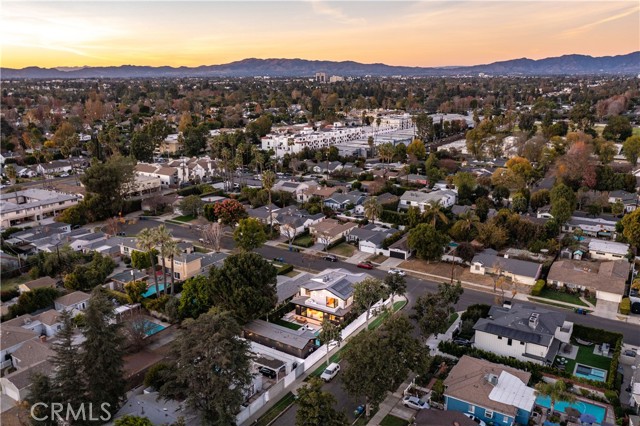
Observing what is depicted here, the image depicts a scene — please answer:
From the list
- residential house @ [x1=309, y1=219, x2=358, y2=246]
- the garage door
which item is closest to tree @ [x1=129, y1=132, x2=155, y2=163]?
residential house @ [x1=309, y1=219, x2=358, y2=246]

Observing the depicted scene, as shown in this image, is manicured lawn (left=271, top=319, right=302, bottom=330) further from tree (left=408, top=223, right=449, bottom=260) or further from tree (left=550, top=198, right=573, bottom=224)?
tree (left=550, top=198, right=573, bottom=224)

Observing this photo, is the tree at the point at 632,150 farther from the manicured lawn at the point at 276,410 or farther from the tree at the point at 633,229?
the manicured lawn at the point at 276,410

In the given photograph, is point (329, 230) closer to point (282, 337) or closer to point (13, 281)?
point (282, 337)

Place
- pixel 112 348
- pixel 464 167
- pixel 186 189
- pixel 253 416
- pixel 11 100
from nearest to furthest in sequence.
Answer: pixel 112 348, pixel 253 416, pixel 186 189, pixel 464 167, pixel 11 100

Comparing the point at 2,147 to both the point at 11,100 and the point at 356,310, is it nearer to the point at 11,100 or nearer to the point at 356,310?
the point at 11,100

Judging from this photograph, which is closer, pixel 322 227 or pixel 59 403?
pixel 59 403

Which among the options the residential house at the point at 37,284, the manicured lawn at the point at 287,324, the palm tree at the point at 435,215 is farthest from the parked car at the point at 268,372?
the palm tree at the point at 435,215

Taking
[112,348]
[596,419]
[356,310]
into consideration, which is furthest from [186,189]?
[596,419]

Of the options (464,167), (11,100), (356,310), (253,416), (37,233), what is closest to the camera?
(253,416)
